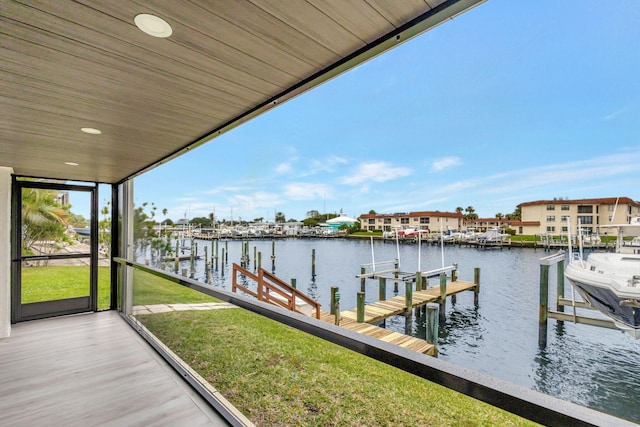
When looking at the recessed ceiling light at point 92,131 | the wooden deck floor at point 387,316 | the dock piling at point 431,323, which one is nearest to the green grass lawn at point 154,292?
the recessed ceiling light at point 92,131

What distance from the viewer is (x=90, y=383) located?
99.0 inches

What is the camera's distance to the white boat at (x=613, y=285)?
6250 millimetres

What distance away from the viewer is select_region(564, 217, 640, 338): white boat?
625 cm

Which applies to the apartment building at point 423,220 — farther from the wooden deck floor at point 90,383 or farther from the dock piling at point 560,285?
the wooden deck floor at point 90,383


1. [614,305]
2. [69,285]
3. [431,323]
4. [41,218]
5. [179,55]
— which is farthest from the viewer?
[614,305]

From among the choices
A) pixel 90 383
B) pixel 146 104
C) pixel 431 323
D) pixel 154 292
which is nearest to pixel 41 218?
pixel 154 292

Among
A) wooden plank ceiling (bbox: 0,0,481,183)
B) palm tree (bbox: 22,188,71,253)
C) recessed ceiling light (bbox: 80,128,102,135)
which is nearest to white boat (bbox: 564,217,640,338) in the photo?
wooden plank ceiling (bbox: 0,0,481,183)

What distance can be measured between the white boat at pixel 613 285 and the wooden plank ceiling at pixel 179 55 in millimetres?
8095

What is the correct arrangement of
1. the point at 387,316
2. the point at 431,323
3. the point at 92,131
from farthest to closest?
the point at 387,316 → the point at 431,323 → the point at 92,131

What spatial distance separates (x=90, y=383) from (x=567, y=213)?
25.7 metres

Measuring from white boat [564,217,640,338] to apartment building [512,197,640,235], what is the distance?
23.1 ft

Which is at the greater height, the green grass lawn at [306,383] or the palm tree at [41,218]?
the palm tree at [41,218]

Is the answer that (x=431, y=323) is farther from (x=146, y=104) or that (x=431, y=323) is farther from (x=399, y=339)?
(x=146, y=104)

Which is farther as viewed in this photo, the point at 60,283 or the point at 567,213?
the point at 567,213
